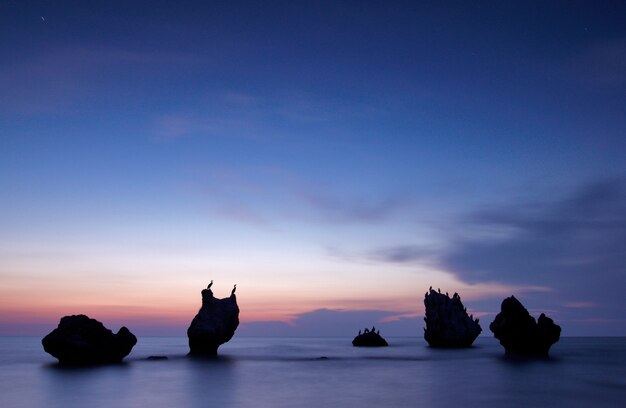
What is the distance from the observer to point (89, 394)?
35031 millimetres

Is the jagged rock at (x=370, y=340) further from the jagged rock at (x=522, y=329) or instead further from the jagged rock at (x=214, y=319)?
the jagged rock at (x=214, y=319)

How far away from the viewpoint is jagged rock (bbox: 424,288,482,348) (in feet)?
313

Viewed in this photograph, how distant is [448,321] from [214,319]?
52.3 metres

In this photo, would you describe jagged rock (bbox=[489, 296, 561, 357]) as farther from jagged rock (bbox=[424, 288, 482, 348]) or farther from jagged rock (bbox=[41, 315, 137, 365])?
jagged rock (bbox=[41, 315, 137, 365])

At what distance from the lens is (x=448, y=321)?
326ft

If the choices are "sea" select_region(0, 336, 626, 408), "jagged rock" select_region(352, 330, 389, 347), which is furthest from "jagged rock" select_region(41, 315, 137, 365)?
"jagged rock" select_region(352, 330, 389, 347)

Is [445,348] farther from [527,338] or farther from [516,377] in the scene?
[516,377]

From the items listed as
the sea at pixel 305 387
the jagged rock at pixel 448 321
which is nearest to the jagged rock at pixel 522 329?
the sea at pixel 305 387

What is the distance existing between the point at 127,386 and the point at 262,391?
9.33 meters

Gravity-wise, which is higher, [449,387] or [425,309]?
[425,309]

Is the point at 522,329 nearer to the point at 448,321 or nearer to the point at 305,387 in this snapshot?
the point at 448,321

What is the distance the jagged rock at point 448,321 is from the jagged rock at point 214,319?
44.2m

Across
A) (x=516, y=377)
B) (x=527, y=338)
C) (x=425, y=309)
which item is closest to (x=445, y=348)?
(x=425, y=309)

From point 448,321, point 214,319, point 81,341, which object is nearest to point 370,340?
point 448,321
